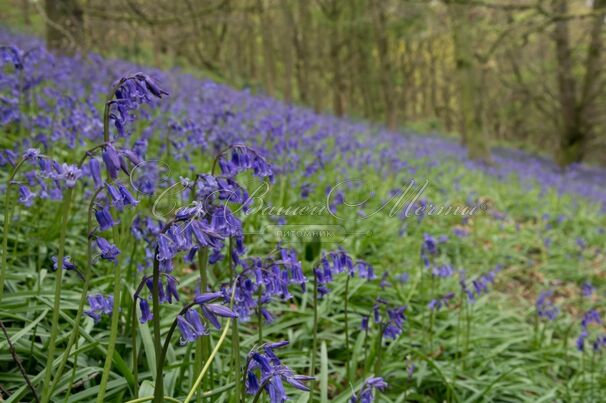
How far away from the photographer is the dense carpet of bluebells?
167 cm

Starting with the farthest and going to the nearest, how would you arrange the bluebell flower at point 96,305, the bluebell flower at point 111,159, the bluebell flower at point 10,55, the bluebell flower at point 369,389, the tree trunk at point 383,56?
the tree trunk at point 383,56 → the bluebell flower at point 10,55 → the bluebell flower at point 96,305 → the bluebell flower at point 369,389 → the bluebell flower at point 111,159

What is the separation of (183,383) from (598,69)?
16.7 metres

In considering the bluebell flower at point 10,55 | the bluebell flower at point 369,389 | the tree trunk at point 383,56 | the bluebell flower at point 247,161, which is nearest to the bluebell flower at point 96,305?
the bluebell flower at point 247,161

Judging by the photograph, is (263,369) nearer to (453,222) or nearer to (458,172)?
(453,222)

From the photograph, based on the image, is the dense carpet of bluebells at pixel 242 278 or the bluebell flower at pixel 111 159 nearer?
the bluebell flower at pixel 111 159

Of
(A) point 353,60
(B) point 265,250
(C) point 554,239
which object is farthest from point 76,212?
(A) point 353,60

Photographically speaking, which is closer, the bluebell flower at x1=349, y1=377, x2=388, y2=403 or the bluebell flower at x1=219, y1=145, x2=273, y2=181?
the bluebell flower at x1=349, y1=377, x2=388, y2=403

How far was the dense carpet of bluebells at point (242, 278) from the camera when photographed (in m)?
1.67

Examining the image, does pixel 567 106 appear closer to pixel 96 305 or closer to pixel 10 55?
pixel 10 55

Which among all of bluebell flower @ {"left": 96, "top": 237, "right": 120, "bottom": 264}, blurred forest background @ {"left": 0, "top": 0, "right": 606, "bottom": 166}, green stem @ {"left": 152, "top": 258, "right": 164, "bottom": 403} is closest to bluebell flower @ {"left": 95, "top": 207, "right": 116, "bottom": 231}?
bluebell flower @ {"left": 96, "top": 237, "right": 120, "bottom": 264}

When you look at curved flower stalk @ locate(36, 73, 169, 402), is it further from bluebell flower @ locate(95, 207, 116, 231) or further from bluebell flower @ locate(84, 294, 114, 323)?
bluebell flower @ locate(84, 294, 114, 323)

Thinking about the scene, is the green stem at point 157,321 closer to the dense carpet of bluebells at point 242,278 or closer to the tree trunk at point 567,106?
the dense carpet of bluebells at point 242,278

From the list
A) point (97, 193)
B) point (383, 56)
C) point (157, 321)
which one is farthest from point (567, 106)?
point (97, 193)

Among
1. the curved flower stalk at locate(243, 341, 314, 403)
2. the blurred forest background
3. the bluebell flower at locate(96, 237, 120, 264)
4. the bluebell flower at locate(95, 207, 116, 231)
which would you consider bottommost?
the curved flower stalk at locate(243, 341, 314, 403)
